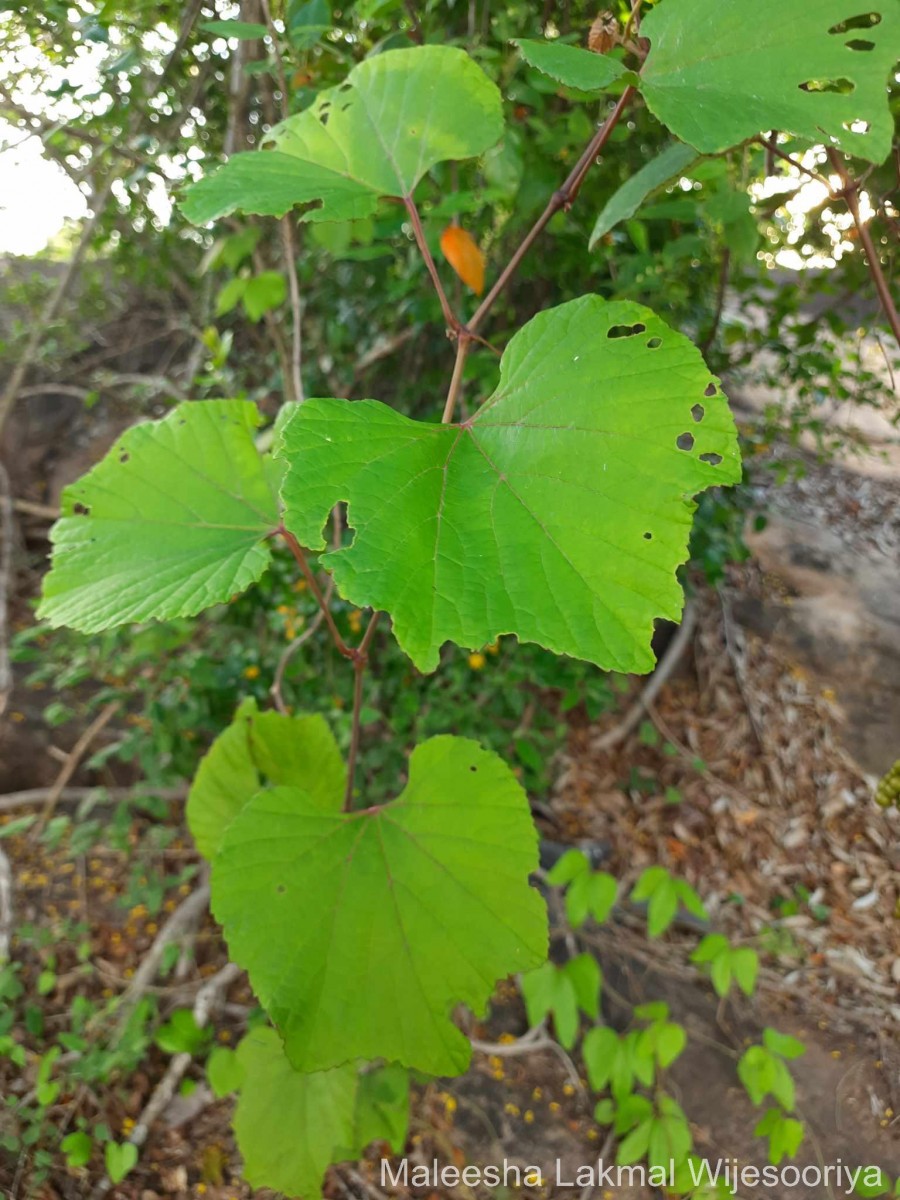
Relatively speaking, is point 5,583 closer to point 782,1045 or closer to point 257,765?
point 257,765

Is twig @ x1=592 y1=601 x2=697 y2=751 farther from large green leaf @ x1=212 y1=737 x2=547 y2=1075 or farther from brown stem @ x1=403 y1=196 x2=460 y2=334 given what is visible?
brown stem @ x1=403 y1=196 x2=460 y2=334

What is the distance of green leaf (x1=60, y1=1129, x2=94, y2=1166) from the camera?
1.31 meters

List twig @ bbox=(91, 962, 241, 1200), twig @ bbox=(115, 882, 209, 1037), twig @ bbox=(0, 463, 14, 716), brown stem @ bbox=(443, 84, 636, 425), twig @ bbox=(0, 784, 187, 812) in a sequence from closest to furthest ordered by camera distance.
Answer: brown stem @ bbox=(443, 84, 636, 425) → twig @ bbox=(91, 962, 241, 1200) → twig @ bbox=(115, 882, 209, 1037) → twig @ bbox=(0, 784, 187, 812) → twig @ bbox=(0, 463, 14, 716)

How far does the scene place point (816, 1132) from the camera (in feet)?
4.14

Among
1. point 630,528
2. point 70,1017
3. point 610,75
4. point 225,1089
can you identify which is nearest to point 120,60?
point 610,75

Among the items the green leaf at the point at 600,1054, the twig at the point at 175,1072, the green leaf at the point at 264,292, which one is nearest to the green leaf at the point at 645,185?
the green leaf at the point at 264,292

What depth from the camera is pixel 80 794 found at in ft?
7.20

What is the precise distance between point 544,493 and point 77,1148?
1.50 meters

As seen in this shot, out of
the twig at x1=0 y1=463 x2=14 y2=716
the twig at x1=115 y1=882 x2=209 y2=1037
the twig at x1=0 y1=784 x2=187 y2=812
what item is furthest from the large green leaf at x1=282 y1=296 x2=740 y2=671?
the twig at x1=0 y1=463 x2=14 y2=716

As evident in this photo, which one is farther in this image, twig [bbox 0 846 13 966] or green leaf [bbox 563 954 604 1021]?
twig [bbox 0 846 13 966]

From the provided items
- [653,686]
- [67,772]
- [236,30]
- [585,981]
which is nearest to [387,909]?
[585,981]

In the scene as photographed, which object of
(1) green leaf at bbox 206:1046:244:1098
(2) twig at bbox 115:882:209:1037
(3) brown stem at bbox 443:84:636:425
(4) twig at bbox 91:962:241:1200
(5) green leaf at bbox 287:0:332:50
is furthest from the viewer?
(2) twig at bbox 115:882:209:1037

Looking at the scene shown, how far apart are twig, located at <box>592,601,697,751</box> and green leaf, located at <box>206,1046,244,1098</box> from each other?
5.23ft

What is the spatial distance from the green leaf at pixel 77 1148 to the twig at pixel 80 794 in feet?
2.60
